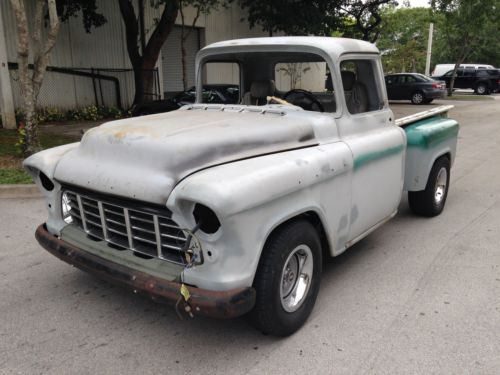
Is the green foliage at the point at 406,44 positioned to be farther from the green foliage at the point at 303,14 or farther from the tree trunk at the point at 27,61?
the tree trunk at the point at 27,61

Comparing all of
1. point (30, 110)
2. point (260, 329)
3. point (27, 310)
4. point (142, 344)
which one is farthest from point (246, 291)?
point (30, 110)

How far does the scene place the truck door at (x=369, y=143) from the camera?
3719mm

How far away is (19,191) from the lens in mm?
6453

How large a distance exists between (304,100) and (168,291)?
2363mm

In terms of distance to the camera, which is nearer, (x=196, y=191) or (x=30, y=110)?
(x=196, y=191)

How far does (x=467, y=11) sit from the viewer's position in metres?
23.0

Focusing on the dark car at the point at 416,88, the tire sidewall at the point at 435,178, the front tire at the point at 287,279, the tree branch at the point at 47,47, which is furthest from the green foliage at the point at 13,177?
the dark car at the point at 416,88

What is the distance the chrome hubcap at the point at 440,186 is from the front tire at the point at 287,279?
9.42ft

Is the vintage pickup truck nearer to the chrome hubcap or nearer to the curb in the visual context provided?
the chrome hubcap

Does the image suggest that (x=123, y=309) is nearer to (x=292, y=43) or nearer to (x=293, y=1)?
(x=292, y=43)

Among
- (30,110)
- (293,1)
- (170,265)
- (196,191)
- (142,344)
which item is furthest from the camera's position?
(293,1)

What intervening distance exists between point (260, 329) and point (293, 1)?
1764 centimetres

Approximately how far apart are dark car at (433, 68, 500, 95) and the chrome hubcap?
27.8m

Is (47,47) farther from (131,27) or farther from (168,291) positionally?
(131,27)
